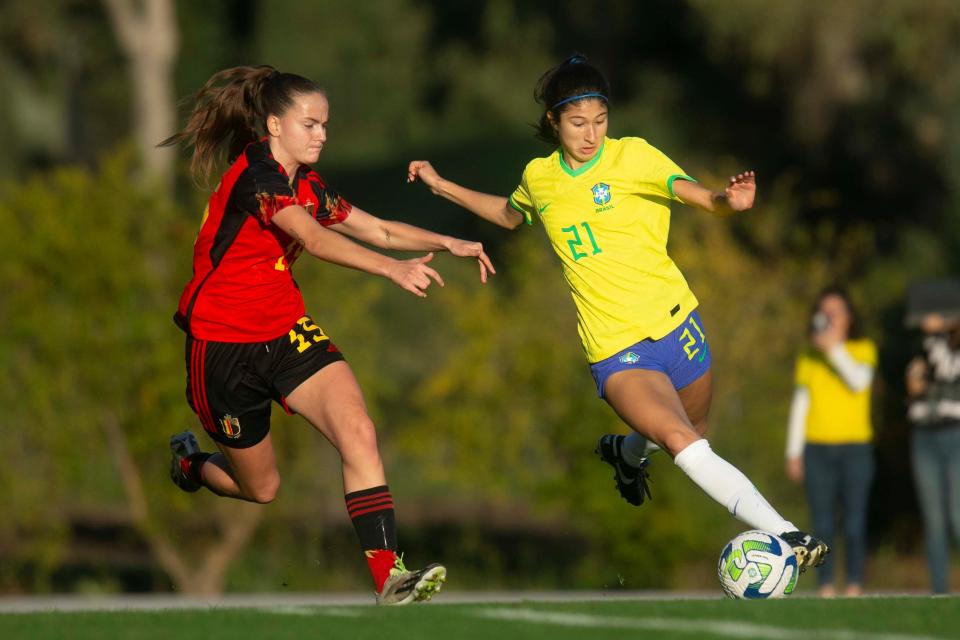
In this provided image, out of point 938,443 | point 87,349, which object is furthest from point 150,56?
point 938,443

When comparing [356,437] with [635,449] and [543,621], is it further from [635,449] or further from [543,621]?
[635,449]

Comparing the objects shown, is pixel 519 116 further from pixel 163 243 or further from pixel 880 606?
pixel 880 606

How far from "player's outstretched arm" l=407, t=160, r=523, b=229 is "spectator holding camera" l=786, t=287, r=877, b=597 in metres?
3.73

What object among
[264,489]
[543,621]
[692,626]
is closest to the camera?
[692,626]

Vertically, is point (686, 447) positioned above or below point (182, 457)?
below

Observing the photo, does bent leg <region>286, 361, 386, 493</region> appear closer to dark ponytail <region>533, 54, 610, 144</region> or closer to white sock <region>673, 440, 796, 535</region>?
white sock <region>673, 440, 796, 535</region>

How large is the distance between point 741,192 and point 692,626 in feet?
6.23

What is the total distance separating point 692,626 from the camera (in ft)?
16.2

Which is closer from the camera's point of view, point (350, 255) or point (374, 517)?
point (350, 255)

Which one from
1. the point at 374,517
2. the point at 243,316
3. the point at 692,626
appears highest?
the point at 243,316

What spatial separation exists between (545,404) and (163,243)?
3.49 metres

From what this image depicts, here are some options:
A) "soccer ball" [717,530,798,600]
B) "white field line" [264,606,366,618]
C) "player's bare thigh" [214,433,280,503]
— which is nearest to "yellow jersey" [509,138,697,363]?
"soccer ball" [717,530,798,600]

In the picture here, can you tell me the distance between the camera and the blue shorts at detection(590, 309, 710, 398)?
6.59 m

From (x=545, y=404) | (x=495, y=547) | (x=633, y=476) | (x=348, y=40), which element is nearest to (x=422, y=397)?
(x=545, y=404)
